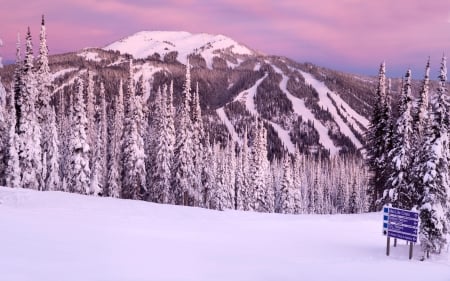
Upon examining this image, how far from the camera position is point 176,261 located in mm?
16844

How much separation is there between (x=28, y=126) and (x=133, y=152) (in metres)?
11.8

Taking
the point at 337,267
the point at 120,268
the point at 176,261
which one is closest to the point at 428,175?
the point at 337,267

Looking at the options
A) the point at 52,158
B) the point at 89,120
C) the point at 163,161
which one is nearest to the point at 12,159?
the point at 52,158

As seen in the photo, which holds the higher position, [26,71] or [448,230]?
[26,71]

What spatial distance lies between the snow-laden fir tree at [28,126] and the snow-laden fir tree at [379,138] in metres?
38.3

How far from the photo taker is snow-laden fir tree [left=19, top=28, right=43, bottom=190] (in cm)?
4366

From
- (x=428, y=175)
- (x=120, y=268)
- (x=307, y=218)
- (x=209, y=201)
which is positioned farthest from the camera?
(x=209, y=201)

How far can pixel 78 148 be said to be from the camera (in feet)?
150

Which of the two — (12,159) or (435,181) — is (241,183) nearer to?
(12,159)

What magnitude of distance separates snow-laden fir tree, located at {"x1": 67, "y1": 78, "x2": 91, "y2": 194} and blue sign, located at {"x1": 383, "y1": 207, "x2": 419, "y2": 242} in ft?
112

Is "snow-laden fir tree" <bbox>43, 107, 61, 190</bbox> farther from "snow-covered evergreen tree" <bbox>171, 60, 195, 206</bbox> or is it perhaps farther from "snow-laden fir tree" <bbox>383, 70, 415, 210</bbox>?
"snow-laden fir tree" <bbox>383, 70, 415, 210</bbox>

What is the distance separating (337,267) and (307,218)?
2193cm

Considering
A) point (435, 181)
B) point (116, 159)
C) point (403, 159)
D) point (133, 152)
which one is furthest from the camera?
point (116, 159)

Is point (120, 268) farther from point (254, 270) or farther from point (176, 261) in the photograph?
point (254, 270)
